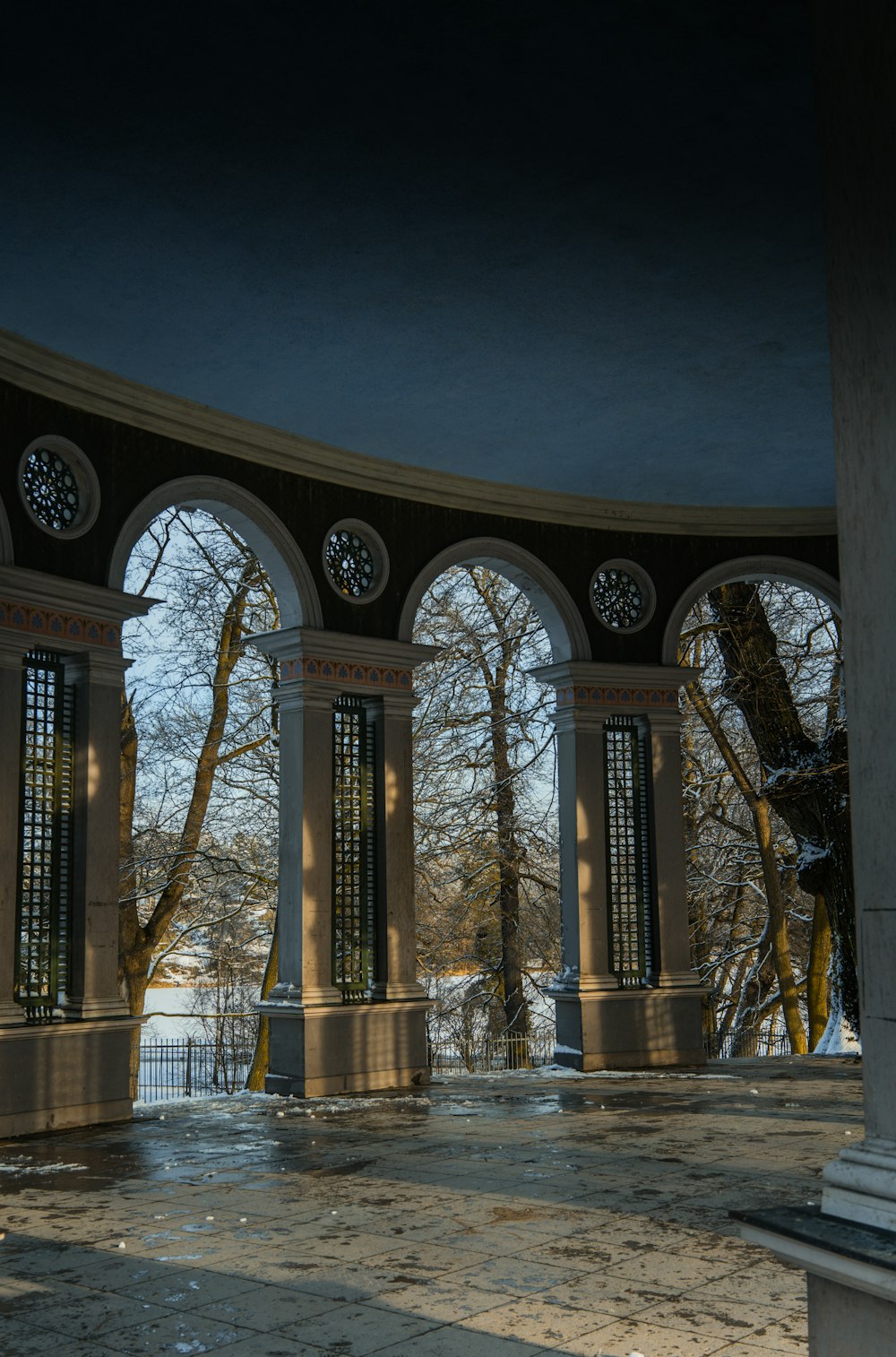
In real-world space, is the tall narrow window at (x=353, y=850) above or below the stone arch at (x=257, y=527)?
below

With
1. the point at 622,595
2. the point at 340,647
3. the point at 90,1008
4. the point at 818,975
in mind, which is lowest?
the point at 818,975

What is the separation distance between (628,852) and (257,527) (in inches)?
243

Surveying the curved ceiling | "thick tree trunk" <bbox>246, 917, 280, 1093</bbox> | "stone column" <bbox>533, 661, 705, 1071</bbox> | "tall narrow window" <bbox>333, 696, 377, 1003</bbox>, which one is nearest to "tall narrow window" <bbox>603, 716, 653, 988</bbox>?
"stone column" <bbox>533, 661, 705, 1071</bbox>

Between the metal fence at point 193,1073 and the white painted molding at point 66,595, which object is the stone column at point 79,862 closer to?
the white painted molding at point 66,595

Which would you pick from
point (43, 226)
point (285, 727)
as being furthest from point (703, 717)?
point (43, 226)

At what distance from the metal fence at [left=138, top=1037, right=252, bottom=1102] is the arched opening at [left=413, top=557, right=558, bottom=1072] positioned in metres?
3.51

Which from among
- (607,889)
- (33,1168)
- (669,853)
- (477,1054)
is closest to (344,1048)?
(607,889)

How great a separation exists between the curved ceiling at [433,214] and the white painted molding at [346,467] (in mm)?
279

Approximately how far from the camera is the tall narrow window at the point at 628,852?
1591 cm

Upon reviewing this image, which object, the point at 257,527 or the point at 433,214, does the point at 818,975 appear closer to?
the point at 257,527

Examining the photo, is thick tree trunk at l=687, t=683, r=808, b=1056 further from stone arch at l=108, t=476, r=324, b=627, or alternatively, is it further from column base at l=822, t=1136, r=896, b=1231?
column base at l=822, t=1136, r=896, b=1231

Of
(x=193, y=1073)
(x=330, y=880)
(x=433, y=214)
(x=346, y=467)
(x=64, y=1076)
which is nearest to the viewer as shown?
(x=433, y=214)

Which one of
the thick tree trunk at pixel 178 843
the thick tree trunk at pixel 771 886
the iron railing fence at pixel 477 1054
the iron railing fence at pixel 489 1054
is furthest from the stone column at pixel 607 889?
the thick tree trunk at pixel 178 843

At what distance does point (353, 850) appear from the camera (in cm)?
1435
